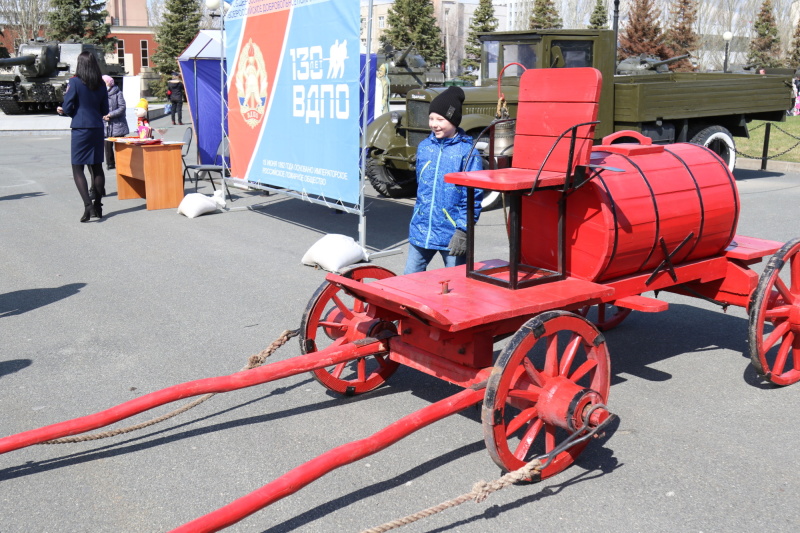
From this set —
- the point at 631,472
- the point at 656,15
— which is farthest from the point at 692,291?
the point at 656,15

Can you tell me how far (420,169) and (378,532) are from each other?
276cm

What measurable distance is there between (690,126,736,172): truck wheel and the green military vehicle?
2cm

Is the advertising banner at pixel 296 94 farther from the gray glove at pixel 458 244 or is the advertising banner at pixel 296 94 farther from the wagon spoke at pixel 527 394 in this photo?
the wagon spoke at pixel 527 394

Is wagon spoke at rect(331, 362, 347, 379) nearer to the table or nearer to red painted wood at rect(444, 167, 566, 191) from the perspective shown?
red painted wood at rect(444, 167, 566, 191)

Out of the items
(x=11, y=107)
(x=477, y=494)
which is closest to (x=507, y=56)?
(x=477, y=494)

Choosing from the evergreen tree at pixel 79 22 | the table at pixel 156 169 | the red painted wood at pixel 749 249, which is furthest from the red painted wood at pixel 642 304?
the evergreen tree at pixel 79 22

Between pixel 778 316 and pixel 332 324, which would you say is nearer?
pixel 332 324

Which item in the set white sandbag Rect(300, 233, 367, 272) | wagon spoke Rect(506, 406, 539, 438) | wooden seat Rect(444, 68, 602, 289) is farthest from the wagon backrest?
white sandbag Rect(300, 233, 367, 272)

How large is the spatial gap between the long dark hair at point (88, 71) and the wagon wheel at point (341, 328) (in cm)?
669

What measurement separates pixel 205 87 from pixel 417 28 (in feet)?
170

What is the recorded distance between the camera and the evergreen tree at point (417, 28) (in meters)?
63.1

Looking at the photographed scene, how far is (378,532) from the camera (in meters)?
3.21

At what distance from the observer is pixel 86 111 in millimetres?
10234

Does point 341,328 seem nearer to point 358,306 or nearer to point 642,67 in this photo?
point 358,306
